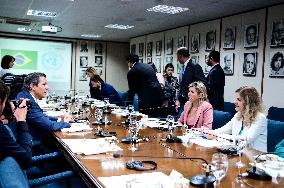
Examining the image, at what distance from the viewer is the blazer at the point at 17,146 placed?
6.42ft

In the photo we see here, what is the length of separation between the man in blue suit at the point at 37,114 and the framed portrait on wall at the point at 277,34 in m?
4.06

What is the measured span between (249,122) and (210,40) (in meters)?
→ 4.88

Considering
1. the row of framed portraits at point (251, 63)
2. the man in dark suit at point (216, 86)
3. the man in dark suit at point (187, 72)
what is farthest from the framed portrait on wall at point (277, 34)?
the man in dark suit at point (187, 72)

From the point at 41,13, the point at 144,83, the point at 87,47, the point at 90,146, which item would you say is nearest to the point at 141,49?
the point at 87,47

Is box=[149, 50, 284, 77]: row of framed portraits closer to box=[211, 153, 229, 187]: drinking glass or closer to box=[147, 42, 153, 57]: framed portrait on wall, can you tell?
box=[147, 42, 153, 57]: framed portrait on wall

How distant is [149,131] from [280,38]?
3785 mm

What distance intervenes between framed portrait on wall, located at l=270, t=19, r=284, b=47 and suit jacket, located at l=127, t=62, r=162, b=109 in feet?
7.74

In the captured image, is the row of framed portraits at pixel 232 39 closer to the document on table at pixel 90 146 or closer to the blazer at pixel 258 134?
the blazer at pixel 258 134

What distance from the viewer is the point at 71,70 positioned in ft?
42.5

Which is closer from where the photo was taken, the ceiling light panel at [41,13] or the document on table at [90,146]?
the document on table at [90,146]

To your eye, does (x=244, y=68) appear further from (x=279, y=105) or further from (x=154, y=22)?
(x=154, y=22)

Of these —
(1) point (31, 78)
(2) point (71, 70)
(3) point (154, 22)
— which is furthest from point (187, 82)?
(2) point (71, 70)

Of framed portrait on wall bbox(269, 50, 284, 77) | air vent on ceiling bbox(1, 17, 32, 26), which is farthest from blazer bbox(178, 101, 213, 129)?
air vent on ceiling bbox(1, 17, 32, 26)

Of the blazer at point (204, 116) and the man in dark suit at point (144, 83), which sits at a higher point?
the man in dark suit at point (144, 83)
